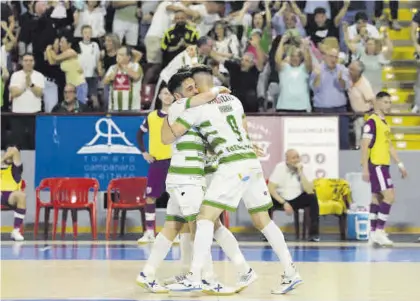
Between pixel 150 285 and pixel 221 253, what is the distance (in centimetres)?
405

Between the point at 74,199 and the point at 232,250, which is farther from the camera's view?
the point at 74,199

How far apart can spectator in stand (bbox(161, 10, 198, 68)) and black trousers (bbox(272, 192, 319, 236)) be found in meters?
3.62

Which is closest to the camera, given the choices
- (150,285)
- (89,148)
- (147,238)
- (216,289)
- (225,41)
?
(216,289)

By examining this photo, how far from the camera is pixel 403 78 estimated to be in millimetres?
19188

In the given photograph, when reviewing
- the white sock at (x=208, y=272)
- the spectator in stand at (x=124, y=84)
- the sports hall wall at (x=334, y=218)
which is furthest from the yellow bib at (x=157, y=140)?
the white sock at (x=208, y=272)

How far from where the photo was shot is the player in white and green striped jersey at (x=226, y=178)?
336 inches

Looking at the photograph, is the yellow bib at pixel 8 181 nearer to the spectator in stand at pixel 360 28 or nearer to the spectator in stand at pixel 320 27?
the spectator in stand at pixel 320 27

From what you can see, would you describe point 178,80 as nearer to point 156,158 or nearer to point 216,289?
point 216,289

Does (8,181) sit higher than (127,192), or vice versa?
(8,181)

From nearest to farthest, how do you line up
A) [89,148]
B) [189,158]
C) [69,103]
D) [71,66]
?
[189,158]
[89,148]
[69,103]
[71,66]

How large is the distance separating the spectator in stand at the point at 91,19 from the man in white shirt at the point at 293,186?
16.0 feet

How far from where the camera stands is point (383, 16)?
64.2ft

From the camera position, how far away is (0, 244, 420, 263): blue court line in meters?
12.1

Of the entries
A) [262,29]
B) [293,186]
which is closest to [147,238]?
[293,186]
